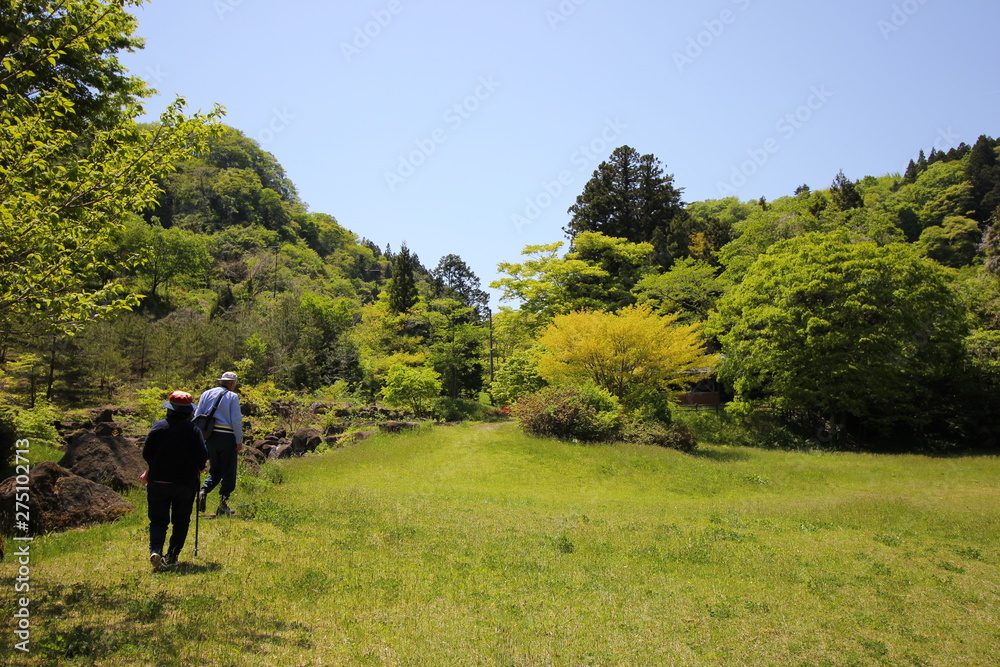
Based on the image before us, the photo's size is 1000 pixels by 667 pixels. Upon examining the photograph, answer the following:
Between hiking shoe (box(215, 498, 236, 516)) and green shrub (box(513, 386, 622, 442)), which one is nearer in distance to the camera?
hiking shoe (box(215, 498, 236, 516))

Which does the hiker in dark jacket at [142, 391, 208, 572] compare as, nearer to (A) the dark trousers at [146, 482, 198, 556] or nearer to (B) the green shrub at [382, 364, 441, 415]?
(A) the dark trousers at [146, 482, 198, 556]

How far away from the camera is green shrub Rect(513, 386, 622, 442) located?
2130cm

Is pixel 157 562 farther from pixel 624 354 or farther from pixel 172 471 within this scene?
pixel 624 354

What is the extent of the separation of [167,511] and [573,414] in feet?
57.2

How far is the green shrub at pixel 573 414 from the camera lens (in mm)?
21297

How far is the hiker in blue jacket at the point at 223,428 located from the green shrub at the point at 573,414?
15234mm

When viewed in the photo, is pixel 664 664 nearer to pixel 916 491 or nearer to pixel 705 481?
pixel 705 481

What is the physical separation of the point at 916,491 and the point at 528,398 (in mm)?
13498

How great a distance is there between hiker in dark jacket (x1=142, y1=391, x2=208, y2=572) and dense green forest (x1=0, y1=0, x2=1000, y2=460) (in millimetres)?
1247

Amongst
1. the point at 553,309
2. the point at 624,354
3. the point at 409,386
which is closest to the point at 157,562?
the point at 624,354

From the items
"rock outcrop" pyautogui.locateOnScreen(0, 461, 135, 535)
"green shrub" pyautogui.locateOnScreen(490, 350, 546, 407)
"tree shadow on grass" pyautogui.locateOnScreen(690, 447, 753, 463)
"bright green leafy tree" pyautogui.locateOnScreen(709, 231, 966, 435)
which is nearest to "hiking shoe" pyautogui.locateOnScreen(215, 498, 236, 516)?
"rock outcrop" pyautogui.locateOnScreen(0, 461, 135, 535)

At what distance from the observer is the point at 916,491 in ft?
50.0

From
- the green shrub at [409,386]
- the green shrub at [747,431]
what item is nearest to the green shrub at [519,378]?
the green shrub at [409,386]

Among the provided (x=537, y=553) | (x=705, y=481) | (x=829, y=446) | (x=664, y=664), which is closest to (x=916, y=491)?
(x=705, y=481)
